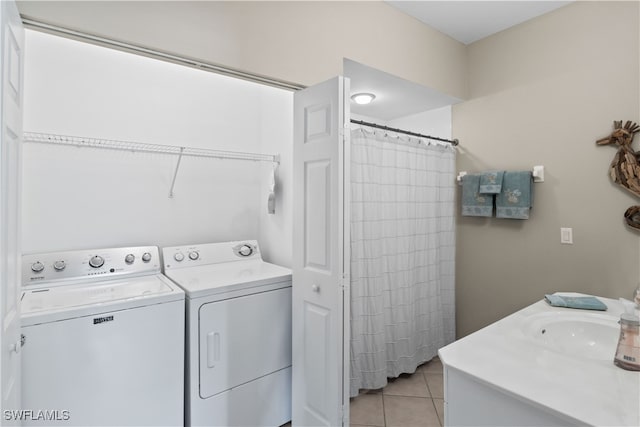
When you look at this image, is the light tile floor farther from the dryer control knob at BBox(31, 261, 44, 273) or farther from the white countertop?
the dryer control knob at BBox(31, 261, 44, 273)

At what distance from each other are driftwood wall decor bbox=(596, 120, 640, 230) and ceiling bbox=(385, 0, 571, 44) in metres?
0.97

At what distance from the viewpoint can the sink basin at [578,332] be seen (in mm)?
1493

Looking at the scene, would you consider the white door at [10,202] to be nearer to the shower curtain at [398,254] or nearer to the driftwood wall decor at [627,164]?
the shower curtain at [398,254]

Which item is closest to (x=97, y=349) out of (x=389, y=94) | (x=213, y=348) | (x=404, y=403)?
(x=213, y=348)

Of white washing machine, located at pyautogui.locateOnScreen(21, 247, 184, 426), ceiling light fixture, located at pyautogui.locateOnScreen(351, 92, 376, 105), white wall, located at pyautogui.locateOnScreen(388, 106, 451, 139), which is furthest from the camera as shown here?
white wall, located at pyautogui.locateOnScreen(388, 106, 451, 139)

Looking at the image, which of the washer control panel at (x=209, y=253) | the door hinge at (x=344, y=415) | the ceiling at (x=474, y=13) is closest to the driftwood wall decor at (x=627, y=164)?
the ceiling at (x=474, y=13)

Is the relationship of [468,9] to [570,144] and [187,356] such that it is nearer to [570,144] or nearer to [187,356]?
[570,144]

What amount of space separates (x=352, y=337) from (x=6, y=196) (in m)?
1.96

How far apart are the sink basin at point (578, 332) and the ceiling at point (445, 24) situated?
1.81 m

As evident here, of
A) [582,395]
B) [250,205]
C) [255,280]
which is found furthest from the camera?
[250,205]

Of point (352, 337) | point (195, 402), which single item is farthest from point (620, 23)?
point (195, 402)

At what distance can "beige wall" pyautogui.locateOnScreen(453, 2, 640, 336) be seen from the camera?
6.69ft

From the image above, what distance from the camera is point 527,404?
0.96 m

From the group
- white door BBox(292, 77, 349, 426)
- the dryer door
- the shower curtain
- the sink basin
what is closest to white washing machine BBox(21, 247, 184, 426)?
the dryer door
